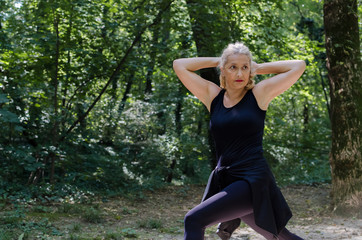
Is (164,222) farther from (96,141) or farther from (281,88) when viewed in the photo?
(281,88)

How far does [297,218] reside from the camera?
8.01 m

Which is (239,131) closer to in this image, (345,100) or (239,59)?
(239,59)

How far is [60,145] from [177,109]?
637 centimetres

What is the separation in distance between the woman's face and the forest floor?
374 centimetres

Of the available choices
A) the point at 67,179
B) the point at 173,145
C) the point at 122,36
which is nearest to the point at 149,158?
the point at 173,145

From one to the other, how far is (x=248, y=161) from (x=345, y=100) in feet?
19.2

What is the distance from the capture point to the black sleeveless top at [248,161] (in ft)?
9.07

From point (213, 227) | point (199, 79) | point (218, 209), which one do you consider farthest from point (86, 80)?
point (218, 209)

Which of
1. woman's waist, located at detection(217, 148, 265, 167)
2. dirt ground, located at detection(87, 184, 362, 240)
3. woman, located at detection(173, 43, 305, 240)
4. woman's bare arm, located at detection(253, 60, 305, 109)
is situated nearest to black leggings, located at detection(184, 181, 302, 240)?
woman, located at detection(173, 43, 305, 240)

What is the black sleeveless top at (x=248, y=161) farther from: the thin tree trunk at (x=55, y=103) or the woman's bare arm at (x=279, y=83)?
the thin tree trunk at (x=55, y=103)

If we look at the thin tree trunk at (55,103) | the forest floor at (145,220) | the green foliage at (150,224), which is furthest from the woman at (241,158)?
the thin tree trunk at (55,103)

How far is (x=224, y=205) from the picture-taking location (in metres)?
2.71

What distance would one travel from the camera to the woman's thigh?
8.89 feet

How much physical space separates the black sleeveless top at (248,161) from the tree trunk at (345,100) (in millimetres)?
5443
